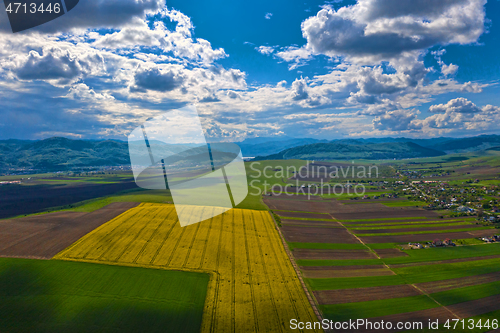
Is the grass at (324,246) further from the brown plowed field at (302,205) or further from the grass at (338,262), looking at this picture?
the brown plowed field at (302,205)

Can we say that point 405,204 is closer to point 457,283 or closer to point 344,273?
point 457,283

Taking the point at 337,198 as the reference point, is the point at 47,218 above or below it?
above

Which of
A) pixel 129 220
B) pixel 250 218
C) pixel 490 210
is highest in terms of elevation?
pixel 129 220

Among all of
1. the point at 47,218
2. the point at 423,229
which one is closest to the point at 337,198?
the point at 423,229

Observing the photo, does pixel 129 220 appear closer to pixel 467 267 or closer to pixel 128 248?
pixel 128 248

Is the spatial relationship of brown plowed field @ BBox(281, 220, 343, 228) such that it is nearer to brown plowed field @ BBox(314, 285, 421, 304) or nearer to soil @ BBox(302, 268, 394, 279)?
soil @ BBox(302, 268, 394, 279)

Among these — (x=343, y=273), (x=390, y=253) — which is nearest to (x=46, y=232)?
(x=343, y=273)
